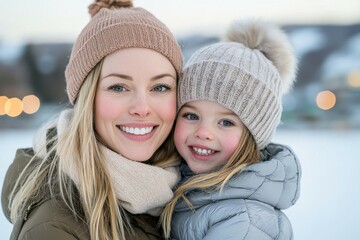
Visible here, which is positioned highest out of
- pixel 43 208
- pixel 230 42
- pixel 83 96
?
pixel 230 42

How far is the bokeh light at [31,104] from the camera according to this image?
16453mm

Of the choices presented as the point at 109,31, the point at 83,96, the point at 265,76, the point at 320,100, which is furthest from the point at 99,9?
the point at 320,100

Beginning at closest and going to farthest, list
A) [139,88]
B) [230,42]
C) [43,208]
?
[43,208] < [139,88] < [230,42]

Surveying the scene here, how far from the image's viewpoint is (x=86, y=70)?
1643 mm

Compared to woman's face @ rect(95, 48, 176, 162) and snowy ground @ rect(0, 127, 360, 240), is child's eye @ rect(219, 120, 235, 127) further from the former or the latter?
snowy ground @ rect(0, 127, 360, 240)

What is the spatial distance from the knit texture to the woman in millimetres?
116

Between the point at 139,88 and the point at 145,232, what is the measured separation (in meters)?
0.49

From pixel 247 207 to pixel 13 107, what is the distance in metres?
16.0

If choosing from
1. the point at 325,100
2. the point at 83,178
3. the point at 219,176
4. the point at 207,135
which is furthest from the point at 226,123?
the point at 325,100

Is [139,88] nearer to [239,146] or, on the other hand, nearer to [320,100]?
[239,146]

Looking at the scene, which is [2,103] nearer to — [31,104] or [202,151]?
[31,104]

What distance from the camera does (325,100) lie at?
17625 millimetres

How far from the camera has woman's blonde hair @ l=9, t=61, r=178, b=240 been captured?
1.52m

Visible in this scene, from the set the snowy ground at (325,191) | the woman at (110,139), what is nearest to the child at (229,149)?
the woman at (110,139)
